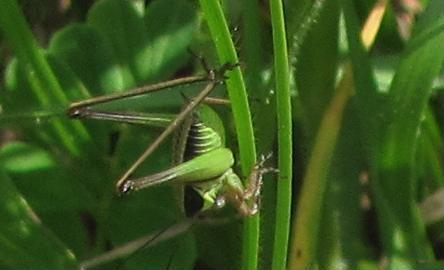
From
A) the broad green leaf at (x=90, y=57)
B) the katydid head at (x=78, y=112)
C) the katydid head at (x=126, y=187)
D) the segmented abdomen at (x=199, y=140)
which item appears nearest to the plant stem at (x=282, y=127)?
the segmented abdomen at (x=199, y=140)

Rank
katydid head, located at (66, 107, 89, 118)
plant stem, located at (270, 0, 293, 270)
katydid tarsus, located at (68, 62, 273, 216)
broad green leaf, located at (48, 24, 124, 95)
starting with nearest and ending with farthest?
1. plant stem, located at (270, 0, 293, 270)
2. katydid tarsus, located at (68, 62, 273, 216)
3. katydid head, located at (66, 107, 89, 118)
4. broad green leaf, located at (48, 24, 124, 95)

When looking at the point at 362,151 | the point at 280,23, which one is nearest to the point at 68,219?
the point at 362,151

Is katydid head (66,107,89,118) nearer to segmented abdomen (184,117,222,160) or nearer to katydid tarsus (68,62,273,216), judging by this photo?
katydid tarsus (68,62,273,216)

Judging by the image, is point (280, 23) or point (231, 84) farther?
point (231, 84)

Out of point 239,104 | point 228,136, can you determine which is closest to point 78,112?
point 228,136

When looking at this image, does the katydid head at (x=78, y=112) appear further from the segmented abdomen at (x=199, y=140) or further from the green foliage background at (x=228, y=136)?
the segmented abdomen at (x=199, y=140)

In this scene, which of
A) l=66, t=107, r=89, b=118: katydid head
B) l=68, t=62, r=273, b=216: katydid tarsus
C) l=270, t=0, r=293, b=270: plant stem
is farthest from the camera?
l=66, t=107, r=89, b=118: katydid head

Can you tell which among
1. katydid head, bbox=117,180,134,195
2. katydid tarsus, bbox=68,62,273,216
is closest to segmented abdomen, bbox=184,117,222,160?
katydid tarsus, bbox=68,62,273,216

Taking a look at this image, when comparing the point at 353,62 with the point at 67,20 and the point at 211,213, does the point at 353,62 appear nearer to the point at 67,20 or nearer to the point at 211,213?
the point at 211,213
